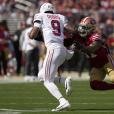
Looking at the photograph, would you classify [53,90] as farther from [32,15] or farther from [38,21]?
[32,15]

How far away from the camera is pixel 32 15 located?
2241 cm

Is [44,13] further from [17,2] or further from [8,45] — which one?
[17,2]

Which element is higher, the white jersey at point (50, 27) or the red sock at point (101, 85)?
the white jersey at point (50, 27)

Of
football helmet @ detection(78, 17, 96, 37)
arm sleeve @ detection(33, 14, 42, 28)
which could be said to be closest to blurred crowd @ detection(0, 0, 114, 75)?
football helmet @ detection(78, 17, 96, 37)

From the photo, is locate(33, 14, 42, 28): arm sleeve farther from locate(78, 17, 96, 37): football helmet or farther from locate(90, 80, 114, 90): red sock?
locate(90, 80, 114, 90): red sock

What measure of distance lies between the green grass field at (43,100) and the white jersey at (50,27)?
44.2 inches

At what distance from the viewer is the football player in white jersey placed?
10.5 metres

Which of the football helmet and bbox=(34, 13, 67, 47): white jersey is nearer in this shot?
bbox=(34, 13, 67, 47): white jersey

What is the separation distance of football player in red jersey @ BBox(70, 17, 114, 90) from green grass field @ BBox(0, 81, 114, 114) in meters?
0.41

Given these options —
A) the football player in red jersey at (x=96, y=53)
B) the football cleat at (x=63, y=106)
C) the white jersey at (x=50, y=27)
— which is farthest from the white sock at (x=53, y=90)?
the football player in red jersey at (x=96, y=53)

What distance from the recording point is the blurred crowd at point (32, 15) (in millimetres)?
22125

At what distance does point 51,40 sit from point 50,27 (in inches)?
8.6

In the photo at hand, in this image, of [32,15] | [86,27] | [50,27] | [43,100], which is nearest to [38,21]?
[50,27]

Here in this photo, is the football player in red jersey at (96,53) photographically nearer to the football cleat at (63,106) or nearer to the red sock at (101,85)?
the red sock at (101,85)
